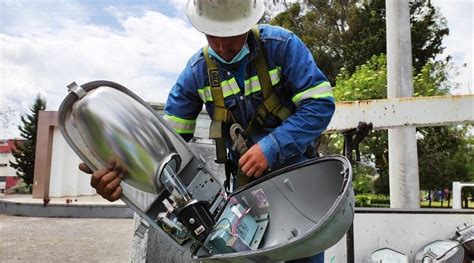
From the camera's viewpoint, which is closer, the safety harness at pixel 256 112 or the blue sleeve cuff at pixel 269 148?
the blue sleeve cuff at pixel 269 148

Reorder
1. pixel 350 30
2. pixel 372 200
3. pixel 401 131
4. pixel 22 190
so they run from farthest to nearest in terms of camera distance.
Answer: pixel 22 190
pixel 350 30
pixel 372 200
pixel 401 131

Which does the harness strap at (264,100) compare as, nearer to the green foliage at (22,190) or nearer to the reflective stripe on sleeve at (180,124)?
the reflective stripe on sleeve at (180,124)

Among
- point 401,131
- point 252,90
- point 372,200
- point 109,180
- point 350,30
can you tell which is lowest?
point 372,200

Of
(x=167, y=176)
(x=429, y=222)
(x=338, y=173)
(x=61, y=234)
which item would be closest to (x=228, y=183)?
(x=167, y=176)

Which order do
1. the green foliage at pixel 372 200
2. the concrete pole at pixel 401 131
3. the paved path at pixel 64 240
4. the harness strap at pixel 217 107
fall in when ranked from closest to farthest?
the harness strap at pixel 217 107, the concrete pole at pixel 401 131, the paved path at pixel 64 240, the green foliage at pixel 372 200

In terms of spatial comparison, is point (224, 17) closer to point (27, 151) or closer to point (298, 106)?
point (298, 106)

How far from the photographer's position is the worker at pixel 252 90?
4.73 ft

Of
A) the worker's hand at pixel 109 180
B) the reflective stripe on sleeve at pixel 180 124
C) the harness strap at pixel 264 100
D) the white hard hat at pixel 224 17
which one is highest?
the white hard hat at pixel 224 17

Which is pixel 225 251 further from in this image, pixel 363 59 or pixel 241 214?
pixel 363 59

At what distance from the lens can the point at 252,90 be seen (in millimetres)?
1571

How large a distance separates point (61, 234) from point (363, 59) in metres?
11.9

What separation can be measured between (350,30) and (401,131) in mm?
Result: 12775

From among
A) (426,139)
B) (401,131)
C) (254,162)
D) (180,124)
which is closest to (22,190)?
(426,139)

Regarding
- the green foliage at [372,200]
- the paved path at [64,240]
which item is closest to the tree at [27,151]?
the paved path at [64,240]
